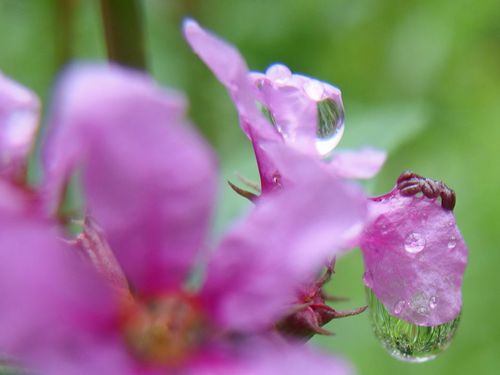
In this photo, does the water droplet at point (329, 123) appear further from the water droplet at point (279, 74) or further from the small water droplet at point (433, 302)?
the small water droplet at point (433, 302)

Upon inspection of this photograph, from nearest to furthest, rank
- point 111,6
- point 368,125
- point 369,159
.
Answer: point 369,159
point 111,6
point 368,125

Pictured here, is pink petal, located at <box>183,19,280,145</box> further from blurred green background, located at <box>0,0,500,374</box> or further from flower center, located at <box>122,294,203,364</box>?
blurred green background, located at <box>0,0,500,374</box>

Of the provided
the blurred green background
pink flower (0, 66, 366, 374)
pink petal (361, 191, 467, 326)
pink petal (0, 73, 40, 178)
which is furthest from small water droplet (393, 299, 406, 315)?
the blurred green background

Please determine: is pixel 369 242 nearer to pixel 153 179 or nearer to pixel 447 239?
pixel 447 239

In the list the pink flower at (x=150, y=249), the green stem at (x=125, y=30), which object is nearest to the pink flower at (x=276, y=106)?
the pink flower at (x=150, y=249)

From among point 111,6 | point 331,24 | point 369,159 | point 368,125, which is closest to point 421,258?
point 369,159

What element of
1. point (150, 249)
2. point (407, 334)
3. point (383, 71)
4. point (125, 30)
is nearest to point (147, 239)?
point (150, 249)
